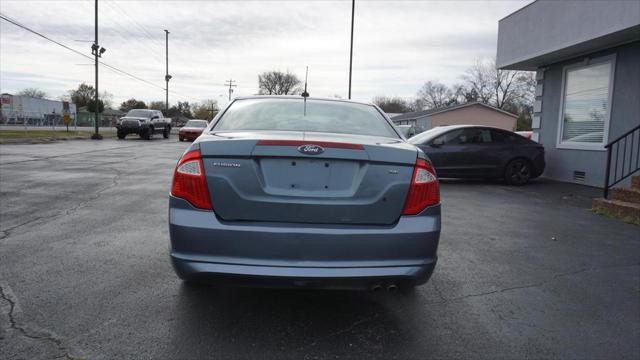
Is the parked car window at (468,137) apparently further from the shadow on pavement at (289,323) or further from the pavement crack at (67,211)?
the shadow on pavement at (289,323)

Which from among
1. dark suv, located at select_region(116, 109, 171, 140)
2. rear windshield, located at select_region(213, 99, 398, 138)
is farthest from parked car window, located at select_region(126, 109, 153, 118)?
rear windshield, located at select_region(213, 99, 398, 138)

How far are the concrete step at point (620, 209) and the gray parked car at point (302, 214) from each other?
553 cm

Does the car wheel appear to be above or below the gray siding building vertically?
below

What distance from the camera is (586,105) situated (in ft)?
37.5

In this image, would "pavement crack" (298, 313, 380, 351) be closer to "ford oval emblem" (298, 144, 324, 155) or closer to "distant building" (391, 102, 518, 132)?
"ford oval emblem" (298, 144, 324, 155)

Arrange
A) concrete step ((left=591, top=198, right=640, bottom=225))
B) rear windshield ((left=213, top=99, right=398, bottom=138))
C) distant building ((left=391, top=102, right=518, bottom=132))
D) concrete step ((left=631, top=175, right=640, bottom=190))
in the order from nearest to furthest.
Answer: rear windshield ((left=213, top=99, right=398, bottom=138)) → concrete step ((left=591, top=198, right=640, bottom=225)) → concrete step ((left=631, top=175, right=640, bottom=190)) → distant building ((left=391, top=102, right=518, bottom=132))

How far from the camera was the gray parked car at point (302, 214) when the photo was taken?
264 centimetres

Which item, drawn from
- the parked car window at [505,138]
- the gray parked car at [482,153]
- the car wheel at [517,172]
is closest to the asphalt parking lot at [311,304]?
the gray parked car at [482,153]

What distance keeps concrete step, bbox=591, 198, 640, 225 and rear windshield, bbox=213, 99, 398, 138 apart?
5080 millimetres

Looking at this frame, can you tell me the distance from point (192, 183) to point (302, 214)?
0.67 metres

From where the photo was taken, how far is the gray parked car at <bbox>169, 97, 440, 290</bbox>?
8.65 ft

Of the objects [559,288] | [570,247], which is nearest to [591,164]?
[570,247]

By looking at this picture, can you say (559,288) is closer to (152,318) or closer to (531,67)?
(152,318)

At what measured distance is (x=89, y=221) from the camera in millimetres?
5781
